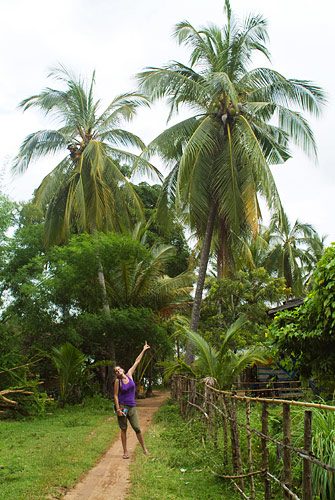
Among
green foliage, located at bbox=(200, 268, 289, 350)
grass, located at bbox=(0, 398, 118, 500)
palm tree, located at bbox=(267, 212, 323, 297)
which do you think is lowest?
grass, located at bbox=(0, 398, 118, 500)

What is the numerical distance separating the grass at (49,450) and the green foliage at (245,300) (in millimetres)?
6547

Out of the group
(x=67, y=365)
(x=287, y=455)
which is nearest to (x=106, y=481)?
(x=287, y=455)

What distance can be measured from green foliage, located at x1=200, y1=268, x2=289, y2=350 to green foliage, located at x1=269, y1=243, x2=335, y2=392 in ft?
35.3

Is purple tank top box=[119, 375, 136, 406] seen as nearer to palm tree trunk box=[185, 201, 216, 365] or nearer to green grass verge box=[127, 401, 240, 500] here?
green grass verge box=[127, 401, 240, 500]

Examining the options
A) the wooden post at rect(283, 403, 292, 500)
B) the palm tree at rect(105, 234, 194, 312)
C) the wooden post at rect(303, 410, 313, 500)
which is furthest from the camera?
the palm tree at rect(105, 234, 194, 312)

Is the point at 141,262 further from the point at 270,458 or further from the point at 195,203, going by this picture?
the point at 270,458

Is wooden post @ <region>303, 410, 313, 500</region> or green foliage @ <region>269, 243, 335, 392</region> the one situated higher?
green foliage @ <region>269, 243, 335, 392</region>

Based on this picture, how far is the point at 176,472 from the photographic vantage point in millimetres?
Answer: 6641

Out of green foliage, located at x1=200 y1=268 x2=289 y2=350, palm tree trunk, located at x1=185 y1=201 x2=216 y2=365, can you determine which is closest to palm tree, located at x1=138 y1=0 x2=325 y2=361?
palm tree trunk, located at x1=185 y1=201 x2=216 y2=365

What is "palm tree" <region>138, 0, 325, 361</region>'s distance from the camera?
1368cm

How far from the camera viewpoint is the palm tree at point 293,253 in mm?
27094

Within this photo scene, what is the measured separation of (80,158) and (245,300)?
860 centimetres

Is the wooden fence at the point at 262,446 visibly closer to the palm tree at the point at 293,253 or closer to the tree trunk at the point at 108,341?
the tree trunk at the point at 108,341

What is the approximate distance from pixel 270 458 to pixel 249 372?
596 inches
